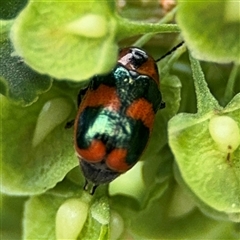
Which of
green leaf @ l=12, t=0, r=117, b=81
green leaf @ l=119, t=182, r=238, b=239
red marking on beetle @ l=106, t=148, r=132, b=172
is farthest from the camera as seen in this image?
green leaf @ l=119, t=182, r=238, b=239

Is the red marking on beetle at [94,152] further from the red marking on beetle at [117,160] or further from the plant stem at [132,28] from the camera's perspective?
the plant stem at [132,28]

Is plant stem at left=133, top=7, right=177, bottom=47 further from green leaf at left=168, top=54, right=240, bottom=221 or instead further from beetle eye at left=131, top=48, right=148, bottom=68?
green leaf at left=168, top=54, right=240, bottom=221

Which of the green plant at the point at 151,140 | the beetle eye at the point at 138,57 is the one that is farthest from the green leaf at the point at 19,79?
→ the beetle eye at the point at 138,57

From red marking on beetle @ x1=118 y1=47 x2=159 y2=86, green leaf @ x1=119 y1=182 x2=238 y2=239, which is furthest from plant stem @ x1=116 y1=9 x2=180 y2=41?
green leaf @ x1=119 y1=182 x2=238 y2=239

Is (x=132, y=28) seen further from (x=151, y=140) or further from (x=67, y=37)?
(x=151, y=140)

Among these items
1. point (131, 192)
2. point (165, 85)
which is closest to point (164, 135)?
point (165, 85)

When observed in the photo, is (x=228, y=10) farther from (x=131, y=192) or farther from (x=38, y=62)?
(x=131, y=192)

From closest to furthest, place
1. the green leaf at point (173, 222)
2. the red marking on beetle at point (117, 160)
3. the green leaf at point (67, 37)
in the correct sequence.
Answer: the green leaf at point (67, 37) → the red marking on beetle at point (117, 160) → the green leaf at point (173, 222)

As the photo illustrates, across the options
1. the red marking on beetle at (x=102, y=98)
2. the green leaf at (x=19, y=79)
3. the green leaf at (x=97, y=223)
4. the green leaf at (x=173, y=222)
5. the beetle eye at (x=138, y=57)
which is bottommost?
the green leaf at (x=173, y=222)
